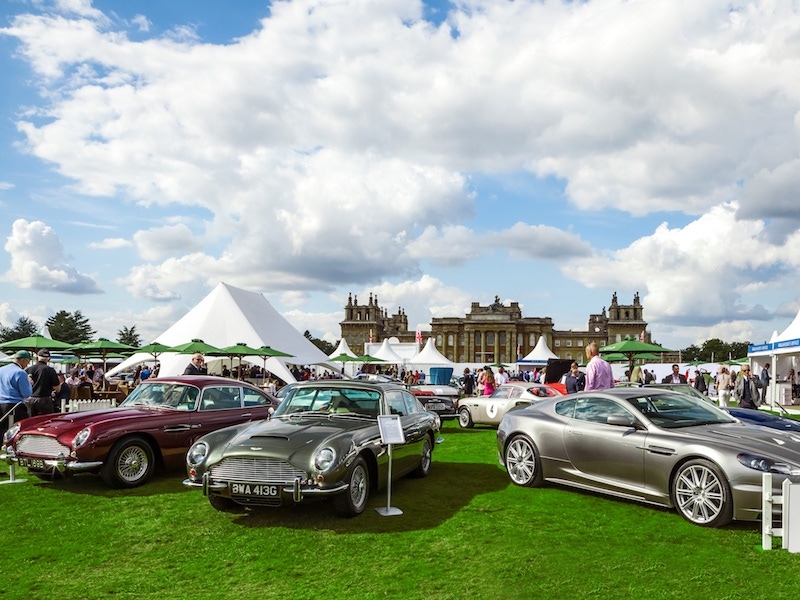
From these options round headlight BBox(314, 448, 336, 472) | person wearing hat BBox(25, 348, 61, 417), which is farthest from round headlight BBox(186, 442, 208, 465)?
person wearing hat BBox(25, 348, 61, 417)

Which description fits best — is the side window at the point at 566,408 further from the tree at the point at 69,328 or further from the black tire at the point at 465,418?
the tree at the point at 69,328

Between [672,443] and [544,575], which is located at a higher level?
[672,443]

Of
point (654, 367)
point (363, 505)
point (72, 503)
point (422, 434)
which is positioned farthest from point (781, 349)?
point (654, 367)

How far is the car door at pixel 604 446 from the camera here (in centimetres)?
759

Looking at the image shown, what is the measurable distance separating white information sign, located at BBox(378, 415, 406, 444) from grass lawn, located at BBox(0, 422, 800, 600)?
83cm

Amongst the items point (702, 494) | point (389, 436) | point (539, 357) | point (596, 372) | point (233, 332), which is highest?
point (233, 332)

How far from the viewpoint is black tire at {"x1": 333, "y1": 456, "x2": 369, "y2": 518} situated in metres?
6.93

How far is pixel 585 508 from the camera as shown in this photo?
7738 mm

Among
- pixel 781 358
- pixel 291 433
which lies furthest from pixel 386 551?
pixel 781 358

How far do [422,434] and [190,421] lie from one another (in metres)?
3.37

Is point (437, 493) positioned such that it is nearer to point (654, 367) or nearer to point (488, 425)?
point (488, 425)

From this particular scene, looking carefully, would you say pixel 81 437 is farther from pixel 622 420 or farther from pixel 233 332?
pixel 233 332

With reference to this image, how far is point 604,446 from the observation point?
7.94 m

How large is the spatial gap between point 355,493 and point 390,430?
798 millimetres
